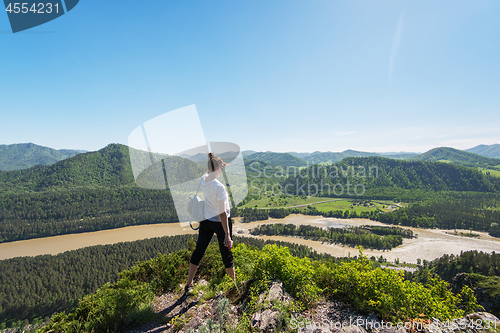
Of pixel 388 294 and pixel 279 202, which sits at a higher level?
pixel 388 294

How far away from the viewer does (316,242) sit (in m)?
69.8

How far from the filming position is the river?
60344 mm

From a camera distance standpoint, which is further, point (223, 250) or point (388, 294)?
point (223, 250)

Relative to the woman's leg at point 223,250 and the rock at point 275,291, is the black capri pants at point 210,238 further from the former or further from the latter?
the rock at point 275,291

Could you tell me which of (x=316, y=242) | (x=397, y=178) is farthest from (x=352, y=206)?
(x=397, y=178)

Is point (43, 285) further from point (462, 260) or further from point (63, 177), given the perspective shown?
point (63, 177)

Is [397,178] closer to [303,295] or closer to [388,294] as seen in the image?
[388,294]

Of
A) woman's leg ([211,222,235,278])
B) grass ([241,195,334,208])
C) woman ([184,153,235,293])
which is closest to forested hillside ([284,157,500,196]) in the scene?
grass ([241,195,334,208])

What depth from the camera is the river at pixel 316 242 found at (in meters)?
60.3

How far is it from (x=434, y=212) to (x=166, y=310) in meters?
128

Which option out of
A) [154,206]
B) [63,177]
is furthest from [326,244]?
[63,177]

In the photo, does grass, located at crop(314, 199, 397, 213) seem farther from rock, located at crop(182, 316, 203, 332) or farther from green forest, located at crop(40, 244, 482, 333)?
rock, located at crop(182, 316, 203, 332)

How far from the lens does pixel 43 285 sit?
4741cm

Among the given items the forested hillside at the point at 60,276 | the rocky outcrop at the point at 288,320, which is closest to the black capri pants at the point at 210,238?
the rocky outcrop at the point at 288,320
